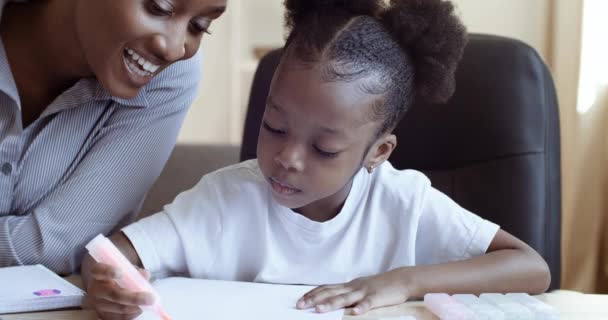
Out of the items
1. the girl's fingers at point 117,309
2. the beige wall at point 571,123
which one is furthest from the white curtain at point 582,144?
the girl's fingers at point 117,309

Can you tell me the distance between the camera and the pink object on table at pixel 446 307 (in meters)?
0.85

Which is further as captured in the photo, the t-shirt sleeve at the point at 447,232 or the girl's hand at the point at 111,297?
the t-shirt sleeve at the point at 447,232

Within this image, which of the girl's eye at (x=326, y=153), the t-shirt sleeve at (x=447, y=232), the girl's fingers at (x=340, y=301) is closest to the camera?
the girl's fingers at (x=340, y=301)

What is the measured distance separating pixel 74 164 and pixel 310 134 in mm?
447

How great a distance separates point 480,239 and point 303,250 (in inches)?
9.8

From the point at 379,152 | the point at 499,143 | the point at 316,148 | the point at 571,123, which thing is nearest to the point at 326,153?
the point at 316,148

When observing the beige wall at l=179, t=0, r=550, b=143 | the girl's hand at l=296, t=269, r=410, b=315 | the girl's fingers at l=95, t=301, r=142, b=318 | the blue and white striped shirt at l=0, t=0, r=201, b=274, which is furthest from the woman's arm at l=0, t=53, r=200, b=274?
the beige wall at l=179, t=0, r=550, b=143

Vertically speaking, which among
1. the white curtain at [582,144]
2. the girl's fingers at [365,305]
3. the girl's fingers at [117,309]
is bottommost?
the white curtain at [582,144]

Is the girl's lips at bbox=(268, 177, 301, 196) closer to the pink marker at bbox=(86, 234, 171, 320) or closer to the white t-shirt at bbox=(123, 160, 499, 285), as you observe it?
the white t-shirt at bbox=(123, 160, 499, 285)

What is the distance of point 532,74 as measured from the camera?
4.50ft

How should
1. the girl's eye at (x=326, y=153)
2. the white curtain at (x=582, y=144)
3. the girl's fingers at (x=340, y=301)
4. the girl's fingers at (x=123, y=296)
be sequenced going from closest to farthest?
the girl's fingers at (x=123, y=296) → the girl's fingers at (x=340, y=301) → the girl's eye at (x=326, y=153) → the white curtain at (x=582, y=144)

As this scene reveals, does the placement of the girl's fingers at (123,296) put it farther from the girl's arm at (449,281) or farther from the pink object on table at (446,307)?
the pink object on table at (446,307)

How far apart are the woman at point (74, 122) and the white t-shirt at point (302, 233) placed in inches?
6.1

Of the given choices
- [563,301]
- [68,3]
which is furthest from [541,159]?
[68,3]
